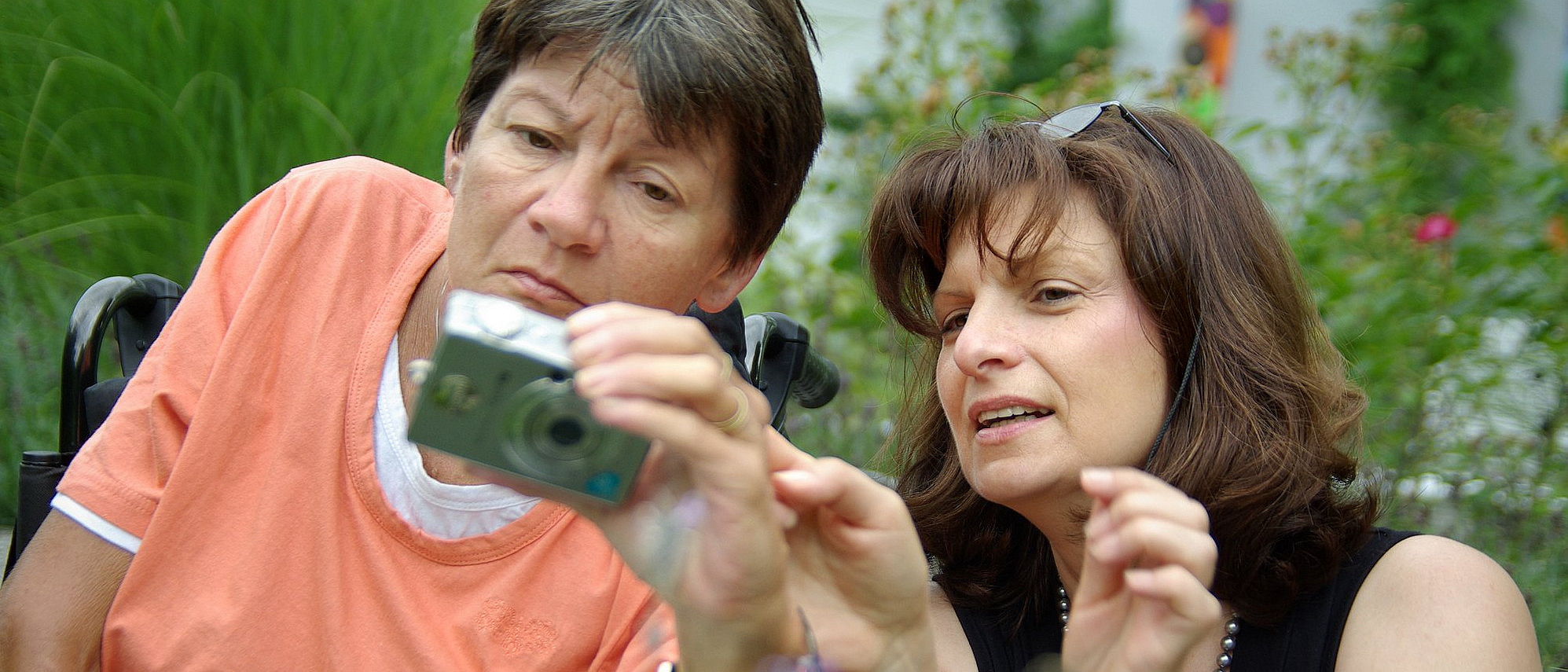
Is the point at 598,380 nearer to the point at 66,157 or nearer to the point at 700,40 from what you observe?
the point at 700,40

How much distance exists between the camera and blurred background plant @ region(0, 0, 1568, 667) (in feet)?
8.32

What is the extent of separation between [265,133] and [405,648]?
1.44m

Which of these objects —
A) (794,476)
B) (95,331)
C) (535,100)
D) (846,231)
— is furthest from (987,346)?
Result: (846,231)

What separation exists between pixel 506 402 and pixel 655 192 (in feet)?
2.21

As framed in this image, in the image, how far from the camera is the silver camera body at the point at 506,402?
101 centimetres

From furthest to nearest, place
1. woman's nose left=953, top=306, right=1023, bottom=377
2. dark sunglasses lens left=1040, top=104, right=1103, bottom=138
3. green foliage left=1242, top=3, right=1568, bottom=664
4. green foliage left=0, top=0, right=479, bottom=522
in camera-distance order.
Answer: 1. green foliage left=1242, top=3, right=1568, bottom=664
2. green foliage left=0, top=0, right=479, bottom=522
3. dark sunglasses lens left=1040, top=104, right=1103, bottom=138
4. woman's nose left=953, top=306, right=1023, bottom=377

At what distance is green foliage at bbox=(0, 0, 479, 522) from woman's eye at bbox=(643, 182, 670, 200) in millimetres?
1194

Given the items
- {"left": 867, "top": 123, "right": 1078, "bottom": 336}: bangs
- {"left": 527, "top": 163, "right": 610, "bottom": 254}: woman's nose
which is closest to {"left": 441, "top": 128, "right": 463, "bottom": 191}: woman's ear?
{"left": 527, "top": 163, "right": 610, "bottom": 254}: woman's nose

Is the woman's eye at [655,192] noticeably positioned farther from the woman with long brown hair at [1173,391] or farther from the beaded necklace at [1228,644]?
the beaded necklace at [1228,644]

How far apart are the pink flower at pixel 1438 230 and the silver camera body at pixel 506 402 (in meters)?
2.87

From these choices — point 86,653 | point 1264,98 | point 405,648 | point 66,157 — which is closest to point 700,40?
point 405,648

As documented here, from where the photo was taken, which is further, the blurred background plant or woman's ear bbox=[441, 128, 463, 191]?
the blurred background plant

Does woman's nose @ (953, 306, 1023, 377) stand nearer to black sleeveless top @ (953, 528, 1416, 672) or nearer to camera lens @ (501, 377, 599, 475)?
black sleeveless top @ (953, 528, 1416, 672)

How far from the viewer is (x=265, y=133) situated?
260 cm
